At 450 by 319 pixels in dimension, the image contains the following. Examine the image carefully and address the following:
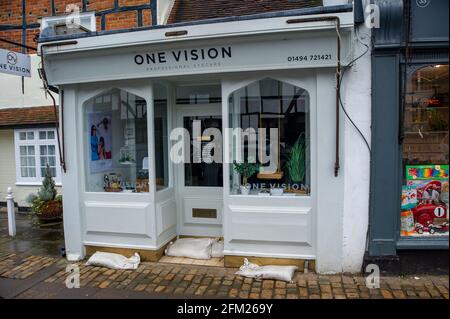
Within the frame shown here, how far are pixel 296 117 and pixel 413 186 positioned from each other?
173 centimetres

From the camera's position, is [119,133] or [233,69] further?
[119,133]

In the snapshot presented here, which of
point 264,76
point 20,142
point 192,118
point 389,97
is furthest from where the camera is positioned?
point 20,142

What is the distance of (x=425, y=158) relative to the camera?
4512 millimetres

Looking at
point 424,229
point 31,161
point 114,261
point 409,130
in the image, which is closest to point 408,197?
point 424,229

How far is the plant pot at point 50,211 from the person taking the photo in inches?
292

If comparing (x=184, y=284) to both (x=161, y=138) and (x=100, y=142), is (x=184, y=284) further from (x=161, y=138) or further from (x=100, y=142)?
(x=100, y=142)

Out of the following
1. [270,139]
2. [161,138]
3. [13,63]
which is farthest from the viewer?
[13,63]

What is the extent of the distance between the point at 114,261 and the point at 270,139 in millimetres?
2789

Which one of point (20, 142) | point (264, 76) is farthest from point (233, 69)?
point (20, 142)

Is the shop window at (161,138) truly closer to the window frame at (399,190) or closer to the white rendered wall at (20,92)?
the window frame at (399,190)

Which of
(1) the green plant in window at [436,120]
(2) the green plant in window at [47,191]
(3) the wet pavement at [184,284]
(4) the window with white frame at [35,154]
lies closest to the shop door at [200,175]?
(3) the wet pavement at [184,284]

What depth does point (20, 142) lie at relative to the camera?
31.3 ft
